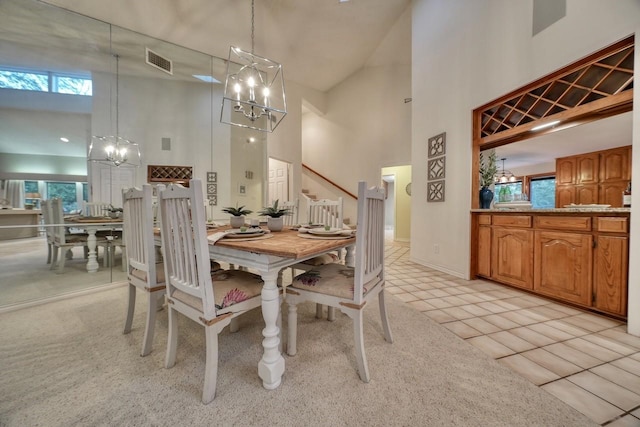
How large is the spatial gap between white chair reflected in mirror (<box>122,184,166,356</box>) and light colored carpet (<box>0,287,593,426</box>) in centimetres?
27

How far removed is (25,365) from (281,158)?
518cm

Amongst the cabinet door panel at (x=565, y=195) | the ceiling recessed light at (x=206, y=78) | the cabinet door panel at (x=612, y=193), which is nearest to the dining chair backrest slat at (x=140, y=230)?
the ceiling recessed light at (x=206, y=78)

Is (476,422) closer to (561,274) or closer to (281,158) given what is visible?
(561,274)

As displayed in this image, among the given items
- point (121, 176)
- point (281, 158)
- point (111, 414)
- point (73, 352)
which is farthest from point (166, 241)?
point (281, 158)

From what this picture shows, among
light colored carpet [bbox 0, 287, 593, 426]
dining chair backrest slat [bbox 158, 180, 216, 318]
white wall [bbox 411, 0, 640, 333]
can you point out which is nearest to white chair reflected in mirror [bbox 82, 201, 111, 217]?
light colored carpet [bbox 0, 287, 593, 426]

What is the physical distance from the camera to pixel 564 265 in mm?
2074

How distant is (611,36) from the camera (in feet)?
5.70

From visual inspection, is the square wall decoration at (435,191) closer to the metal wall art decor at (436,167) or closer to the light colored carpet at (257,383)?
the metal wall art decor at (436,167)

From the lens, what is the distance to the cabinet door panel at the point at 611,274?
5.64ft

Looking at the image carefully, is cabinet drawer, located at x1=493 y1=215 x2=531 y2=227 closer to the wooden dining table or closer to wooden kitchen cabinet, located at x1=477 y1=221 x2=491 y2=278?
wooden kitchen cabinet, located at x1=477 y1=221 x2=491 y2=278

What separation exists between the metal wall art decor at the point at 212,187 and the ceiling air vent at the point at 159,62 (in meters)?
2.02

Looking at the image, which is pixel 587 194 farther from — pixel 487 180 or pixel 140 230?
pixel 140 230

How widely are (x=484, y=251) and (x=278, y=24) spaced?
4.96 meters

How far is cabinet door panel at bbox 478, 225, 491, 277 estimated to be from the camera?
9.00ft
